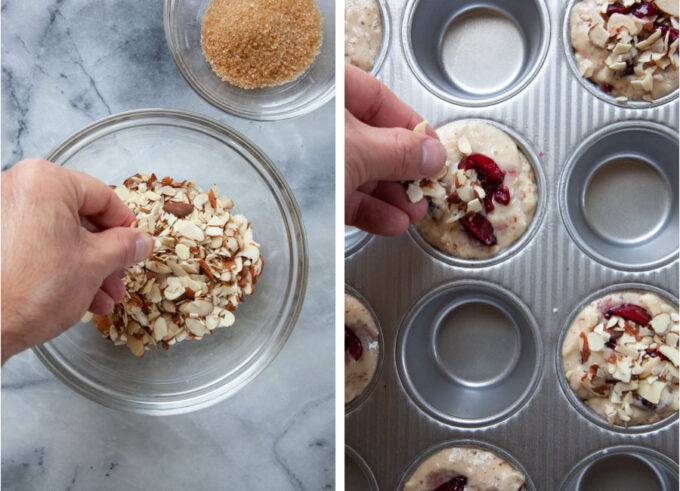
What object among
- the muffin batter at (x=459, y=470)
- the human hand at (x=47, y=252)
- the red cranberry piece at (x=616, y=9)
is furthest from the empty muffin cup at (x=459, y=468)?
the red cranberry piece at (x=616, y=9)

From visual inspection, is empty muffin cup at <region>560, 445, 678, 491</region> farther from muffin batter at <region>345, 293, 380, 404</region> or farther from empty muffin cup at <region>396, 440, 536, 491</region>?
muffin batter at <region>345, 293, 380, 404</region>

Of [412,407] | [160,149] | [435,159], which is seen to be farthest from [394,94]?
[412,407]

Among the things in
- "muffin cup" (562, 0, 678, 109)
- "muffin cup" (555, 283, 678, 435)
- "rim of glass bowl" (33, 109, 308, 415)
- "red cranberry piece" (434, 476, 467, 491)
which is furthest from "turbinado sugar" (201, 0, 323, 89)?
"red cranberry piece" (434, 476, 467, 491)

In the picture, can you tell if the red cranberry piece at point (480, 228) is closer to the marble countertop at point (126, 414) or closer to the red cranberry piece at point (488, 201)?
the red cranberry piece at point (488, 201)

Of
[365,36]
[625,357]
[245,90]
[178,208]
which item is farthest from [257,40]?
[625,357]

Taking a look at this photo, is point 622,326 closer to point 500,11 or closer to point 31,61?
point 500,11

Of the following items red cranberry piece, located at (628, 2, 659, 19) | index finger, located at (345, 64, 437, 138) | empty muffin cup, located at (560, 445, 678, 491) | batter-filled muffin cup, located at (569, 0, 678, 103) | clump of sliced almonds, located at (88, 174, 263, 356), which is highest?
red cranberry piece, located at (628, 2, 659, 19)
